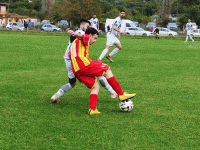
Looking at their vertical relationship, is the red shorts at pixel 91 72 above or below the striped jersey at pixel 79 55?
below

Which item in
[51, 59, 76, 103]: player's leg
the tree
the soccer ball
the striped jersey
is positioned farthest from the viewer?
the tree

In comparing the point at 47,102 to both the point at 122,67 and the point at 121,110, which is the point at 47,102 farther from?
the point at 122,67

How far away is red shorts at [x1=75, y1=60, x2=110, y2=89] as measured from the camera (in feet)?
18.2

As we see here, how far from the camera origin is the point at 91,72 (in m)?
5.57

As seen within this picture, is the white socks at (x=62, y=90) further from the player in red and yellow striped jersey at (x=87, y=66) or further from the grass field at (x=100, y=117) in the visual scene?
the player in red and yellow striped jersey at (x=87, y=66)

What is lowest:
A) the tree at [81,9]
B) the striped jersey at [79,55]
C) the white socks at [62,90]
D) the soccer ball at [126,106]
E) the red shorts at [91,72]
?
the soccer ball at [126,106]

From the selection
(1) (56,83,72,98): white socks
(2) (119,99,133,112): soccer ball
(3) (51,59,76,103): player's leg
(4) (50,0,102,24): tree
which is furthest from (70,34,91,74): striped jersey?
(4) (50,0,102,24): tree

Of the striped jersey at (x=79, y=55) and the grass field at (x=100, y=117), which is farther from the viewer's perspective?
the striped jersey at (x=79, y=55)

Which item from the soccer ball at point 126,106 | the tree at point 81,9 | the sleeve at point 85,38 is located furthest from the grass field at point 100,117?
the tree at point 81,9

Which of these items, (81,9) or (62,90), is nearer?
(62,90)

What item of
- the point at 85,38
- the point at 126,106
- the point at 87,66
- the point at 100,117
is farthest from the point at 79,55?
the point at 126,106

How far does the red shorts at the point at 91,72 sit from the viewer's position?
18.2 feet

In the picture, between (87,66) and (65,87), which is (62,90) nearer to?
(65,87)

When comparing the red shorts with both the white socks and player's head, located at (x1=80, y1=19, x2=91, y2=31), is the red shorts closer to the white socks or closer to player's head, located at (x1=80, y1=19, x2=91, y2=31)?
the white socks
